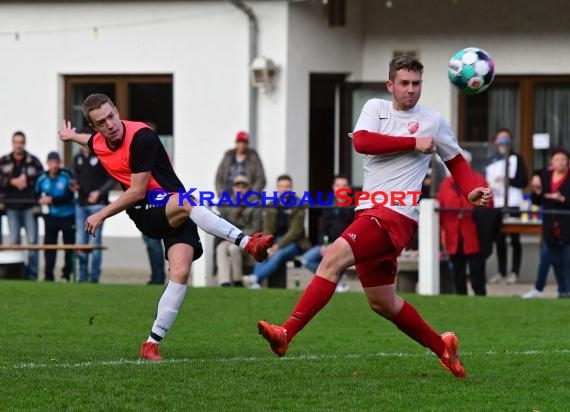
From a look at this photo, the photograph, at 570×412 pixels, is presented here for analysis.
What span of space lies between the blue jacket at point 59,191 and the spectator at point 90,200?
15cm

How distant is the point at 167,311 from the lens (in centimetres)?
1095

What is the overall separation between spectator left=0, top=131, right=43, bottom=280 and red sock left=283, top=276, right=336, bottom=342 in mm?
12107

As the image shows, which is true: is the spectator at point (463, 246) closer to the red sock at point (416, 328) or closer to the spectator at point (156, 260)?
the spectator at point (156, 260)

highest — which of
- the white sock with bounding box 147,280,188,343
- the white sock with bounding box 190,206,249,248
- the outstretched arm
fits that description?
the outstretched arm

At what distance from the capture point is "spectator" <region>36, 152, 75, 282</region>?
2102cm

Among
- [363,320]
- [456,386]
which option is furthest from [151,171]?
[363,320]

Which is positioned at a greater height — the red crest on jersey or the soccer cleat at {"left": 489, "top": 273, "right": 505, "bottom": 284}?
the red crest on jersey

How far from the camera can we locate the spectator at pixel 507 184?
2183 cm

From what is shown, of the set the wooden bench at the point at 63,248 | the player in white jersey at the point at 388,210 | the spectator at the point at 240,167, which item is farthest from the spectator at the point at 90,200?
the player in white jersey at the point at 388,210

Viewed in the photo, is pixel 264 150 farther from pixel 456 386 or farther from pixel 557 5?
pixel 456 386

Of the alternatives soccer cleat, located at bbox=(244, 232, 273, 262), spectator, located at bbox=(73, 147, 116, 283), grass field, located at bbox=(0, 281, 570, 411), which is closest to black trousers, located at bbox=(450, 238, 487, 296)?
grass field, located at bbox=(0, 281, 570, 411)

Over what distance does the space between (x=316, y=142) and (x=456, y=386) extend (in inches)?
618

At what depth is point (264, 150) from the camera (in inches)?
936

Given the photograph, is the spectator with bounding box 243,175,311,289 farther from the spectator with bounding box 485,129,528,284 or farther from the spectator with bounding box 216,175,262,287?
the spectator with bounding box 485,129,528,284
